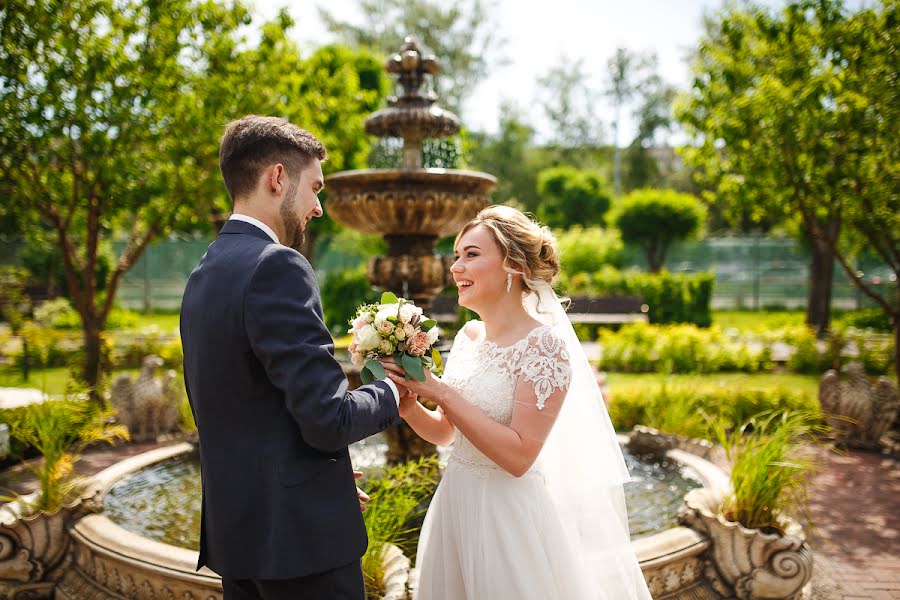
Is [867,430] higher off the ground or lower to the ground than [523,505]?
lower

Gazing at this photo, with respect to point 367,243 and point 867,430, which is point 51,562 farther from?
point 367,243

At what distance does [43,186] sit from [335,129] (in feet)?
18.8

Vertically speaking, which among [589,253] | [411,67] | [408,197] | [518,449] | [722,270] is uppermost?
[411,67]

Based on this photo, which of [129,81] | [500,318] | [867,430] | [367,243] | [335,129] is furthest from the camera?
[367,243]

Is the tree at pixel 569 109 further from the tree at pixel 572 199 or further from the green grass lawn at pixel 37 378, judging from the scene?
the green grass lawn at pixel 37 378

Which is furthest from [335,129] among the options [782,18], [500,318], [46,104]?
[500,318]

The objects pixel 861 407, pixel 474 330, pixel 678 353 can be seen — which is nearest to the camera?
pixel 474 330

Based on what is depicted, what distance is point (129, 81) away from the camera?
27.9ft

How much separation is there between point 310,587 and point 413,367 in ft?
2.49

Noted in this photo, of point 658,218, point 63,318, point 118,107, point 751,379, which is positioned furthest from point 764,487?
point 658,218

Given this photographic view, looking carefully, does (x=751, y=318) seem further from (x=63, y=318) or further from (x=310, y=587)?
(x=310, y=587)

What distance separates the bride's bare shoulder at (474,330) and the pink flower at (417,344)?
696 millimetres

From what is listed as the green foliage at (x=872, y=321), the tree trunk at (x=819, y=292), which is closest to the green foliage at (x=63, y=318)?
the tree trunk at (x=819, y=292)

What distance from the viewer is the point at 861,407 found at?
7531mm
